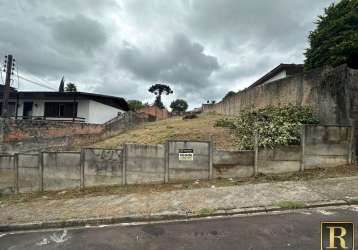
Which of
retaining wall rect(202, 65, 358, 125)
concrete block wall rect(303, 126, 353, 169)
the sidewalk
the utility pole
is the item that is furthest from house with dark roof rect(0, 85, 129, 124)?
concrete block wall rect(303, 126, 353, 169)

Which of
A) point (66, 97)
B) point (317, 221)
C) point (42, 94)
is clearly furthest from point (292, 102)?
point (42, 94)

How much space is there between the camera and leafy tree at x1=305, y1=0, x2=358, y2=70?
36.3ft

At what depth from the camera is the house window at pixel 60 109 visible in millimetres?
21641

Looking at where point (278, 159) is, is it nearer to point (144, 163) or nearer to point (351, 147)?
point (351, 147)

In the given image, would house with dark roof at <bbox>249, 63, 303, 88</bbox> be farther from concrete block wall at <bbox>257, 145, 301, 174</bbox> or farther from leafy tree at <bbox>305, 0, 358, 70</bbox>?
concrete block wall at <bbox>257, 145, 301, 174</bbox>

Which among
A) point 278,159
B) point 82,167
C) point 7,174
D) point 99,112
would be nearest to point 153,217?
point 82,167

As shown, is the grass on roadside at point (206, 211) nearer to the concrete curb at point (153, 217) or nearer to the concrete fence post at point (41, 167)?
the concrete curb at point (153, 217)

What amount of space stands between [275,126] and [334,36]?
949 cm

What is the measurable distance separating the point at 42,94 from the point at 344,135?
23246 millimetres

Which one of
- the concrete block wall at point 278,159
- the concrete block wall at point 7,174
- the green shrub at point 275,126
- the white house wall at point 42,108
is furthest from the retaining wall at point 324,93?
the white house wall at point 42,108

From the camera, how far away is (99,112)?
22609mm

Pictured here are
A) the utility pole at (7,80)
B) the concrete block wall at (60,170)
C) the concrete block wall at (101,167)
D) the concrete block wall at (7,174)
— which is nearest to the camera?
the concrete block wall at (101,167)

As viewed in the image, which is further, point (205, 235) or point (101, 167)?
point (101, 167)

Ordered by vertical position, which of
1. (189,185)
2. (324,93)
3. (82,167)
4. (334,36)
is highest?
(334,36)
